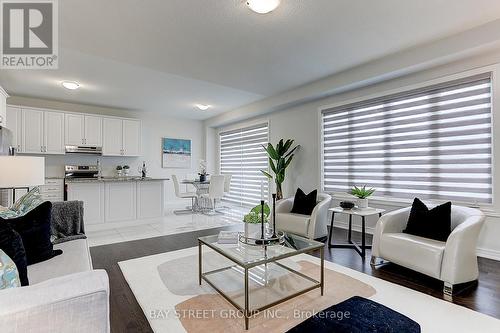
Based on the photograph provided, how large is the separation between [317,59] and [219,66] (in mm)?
1511

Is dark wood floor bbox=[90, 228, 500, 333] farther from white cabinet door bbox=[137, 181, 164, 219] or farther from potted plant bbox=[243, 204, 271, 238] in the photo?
white cabinet door bbox=[137, 181, 164, 219]

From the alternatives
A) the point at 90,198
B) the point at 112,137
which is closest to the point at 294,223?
the point at 90,198

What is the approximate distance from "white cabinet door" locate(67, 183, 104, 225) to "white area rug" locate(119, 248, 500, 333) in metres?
2.19

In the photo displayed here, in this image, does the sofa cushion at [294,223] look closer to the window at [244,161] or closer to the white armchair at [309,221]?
the white armchair at [309,221]

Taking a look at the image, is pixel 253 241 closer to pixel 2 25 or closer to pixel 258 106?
pixel 2 25

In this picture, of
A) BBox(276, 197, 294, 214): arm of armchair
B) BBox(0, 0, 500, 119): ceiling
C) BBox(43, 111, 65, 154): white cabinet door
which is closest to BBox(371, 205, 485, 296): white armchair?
BBox(276, 197, 294, 214): arm of armchair

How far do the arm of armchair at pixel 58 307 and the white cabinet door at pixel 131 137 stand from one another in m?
6.28

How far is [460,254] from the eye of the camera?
7.58 feet

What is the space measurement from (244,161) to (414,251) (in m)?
5.36

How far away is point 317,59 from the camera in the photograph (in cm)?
379

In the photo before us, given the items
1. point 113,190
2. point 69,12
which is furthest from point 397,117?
point 113,190

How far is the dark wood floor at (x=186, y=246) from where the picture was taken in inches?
78.8

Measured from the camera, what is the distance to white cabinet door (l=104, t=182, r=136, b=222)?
487 cm

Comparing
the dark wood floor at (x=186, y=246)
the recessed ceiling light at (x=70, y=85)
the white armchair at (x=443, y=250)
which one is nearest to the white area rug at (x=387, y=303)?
the dark wood floor at (x=186, y=246)
